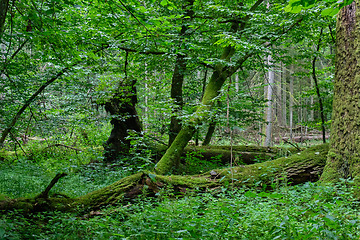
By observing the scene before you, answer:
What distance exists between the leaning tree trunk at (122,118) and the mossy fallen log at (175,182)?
11.6 ft

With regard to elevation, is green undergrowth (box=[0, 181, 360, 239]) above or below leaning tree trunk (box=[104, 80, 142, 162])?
below

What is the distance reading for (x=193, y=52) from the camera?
289 inches

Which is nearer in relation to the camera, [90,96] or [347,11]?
[347,11]

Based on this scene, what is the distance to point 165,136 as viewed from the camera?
29.5 ft

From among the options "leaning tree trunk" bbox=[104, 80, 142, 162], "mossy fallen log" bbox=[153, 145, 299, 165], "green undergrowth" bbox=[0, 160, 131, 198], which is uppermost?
"leaning tree trunk" bbox=[104, 80, 142, 162]

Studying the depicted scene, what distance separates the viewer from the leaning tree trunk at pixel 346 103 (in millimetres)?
3789

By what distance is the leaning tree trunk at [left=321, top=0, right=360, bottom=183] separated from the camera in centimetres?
379

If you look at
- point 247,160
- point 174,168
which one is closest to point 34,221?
point 174,168

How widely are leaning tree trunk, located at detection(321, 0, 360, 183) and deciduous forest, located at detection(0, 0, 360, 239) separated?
0.06ft

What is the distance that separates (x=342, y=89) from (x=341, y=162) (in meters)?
1.29

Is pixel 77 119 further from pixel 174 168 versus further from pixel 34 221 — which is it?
pixel 34 221

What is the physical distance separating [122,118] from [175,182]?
4213mm

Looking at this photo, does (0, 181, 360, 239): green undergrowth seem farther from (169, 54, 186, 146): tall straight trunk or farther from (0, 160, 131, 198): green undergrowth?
(169, 54, 186, 146): tall straight trunk

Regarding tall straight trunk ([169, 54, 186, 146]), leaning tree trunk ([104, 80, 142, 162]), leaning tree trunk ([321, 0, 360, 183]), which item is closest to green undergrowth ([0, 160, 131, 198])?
leaning tree trunk ([104, 80, 142, 162])
